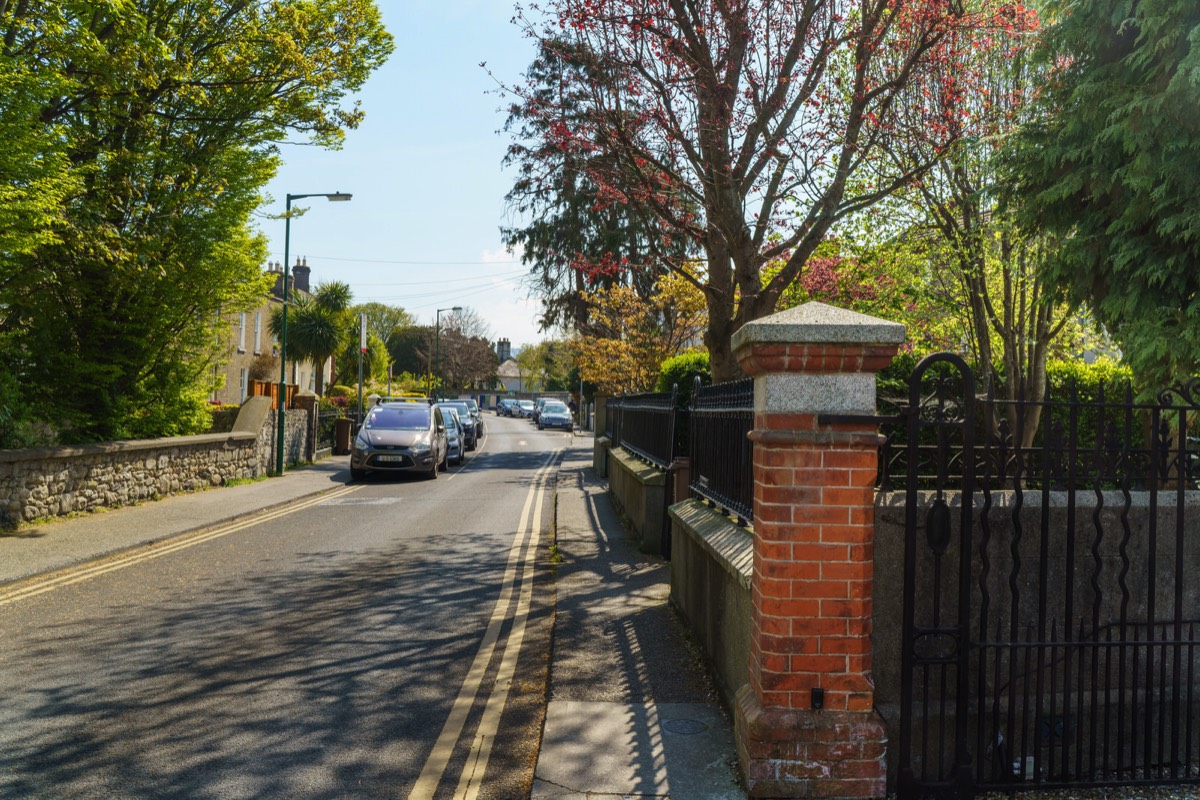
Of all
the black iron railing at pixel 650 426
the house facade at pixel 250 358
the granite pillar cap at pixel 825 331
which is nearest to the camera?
the granite pillar cap at pixel 825 331

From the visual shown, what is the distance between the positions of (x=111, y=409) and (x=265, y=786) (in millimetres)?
12926

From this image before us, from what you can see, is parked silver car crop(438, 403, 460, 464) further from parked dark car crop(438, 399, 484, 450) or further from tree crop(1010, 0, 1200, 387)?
tree crop(1010, 0, 1200, 387)

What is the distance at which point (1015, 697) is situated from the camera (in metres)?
4.50

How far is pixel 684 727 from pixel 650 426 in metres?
8.01

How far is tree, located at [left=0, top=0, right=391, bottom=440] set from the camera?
13.1 meters

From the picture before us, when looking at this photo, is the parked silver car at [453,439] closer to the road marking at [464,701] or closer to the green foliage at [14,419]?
the green foliage at [14,419]

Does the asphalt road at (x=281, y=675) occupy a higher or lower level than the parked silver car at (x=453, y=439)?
lower

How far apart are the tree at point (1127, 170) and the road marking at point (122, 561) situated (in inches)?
385

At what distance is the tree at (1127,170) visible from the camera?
22.4 ft

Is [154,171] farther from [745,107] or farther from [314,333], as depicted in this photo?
[314,333]

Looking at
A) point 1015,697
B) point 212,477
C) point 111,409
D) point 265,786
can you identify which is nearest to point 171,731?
point 265,786

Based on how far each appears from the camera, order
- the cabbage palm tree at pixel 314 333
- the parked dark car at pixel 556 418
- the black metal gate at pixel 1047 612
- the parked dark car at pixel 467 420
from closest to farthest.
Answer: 1. the black metal gate at pixel 1047 612
2. the parked dark car at pixel 467 420
3. the cabbage palm tree at pixel 314 333
4. the parked dark car at pixel 556 418

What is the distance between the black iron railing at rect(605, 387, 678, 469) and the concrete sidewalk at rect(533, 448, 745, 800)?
1.94 meters

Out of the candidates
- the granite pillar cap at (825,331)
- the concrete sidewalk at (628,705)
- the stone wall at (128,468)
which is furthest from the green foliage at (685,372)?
the granite pillar cap at (825,331)
